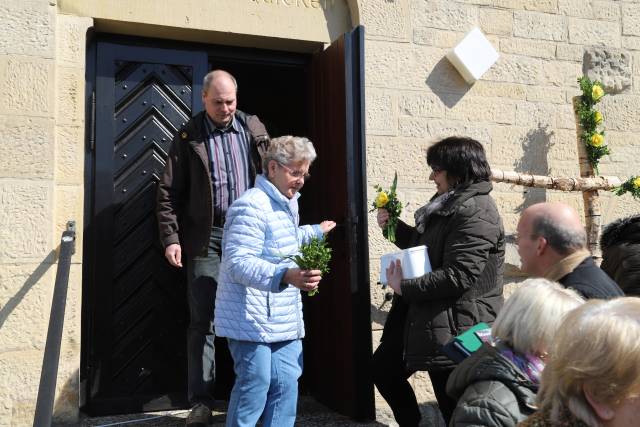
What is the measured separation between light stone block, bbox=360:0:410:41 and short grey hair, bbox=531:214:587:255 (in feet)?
8.00

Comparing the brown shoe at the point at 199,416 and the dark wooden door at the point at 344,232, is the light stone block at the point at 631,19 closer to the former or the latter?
the dark wooden door at the point at 344,232

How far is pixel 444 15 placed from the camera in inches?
214

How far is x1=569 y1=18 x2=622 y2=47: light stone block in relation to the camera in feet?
19.1

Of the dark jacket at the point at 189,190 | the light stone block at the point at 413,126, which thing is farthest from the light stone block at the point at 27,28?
the light stone block at the point at 413,126

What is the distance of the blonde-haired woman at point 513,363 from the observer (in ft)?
7.32

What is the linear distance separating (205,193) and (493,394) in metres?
2.53

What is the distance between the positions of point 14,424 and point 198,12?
8.86 ft

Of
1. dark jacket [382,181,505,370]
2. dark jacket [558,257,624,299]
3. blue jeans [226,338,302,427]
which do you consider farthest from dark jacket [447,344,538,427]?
dark jacket [382,181,505,370]

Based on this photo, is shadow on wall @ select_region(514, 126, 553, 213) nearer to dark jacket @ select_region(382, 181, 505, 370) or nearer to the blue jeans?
dark jacket @ select_region(382, 181, 505, 370)

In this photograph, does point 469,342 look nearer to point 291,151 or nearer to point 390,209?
point 291,151

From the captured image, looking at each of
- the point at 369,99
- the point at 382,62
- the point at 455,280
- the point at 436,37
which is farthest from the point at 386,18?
the point at 455,280

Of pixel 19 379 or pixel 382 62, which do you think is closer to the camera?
pixel 19 379

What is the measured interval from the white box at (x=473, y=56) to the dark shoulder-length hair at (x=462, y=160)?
1.52 metres

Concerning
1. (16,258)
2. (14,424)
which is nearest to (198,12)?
(16,258)
